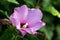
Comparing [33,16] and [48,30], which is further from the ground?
[33,16]

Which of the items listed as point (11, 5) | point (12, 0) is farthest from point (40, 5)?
point (12, 0)

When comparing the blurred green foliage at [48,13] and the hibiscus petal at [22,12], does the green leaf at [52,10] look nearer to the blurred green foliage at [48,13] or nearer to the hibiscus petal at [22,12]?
the blurred green foliage at [48,13]

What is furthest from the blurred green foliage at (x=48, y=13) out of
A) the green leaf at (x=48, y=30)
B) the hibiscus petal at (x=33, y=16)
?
the hibiscus petal at (x=33, y=16)

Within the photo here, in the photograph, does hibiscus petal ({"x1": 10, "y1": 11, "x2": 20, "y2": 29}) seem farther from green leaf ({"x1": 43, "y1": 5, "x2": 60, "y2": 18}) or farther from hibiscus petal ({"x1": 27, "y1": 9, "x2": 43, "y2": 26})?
green leaf ({"x1": 43, "y1": 5, "x2": 60, "y2": 18})

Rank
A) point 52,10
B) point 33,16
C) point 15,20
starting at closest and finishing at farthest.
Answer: point 15,20 → point 33,16 → point 52,10

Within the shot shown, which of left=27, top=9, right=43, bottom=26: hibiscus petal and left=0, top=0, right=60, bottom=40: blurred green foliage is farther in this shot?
left=0, top=0, right=60, bottom=40: blurred green foliage

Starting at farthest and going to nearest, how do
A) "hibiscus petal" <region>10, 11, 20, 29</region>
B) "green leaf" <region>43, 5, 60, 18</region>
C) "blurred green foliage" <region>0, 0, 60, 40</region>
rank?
"green leaf" <region>43, 5, 60, 18</region> < "blurred green foliage" <region>0, 0, 60, 40</region> < "hibiscus petal" <region>10, 11, 20, 29</region>

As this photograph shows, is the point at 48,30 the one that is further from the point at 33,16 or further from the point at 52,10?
the point at 33,16

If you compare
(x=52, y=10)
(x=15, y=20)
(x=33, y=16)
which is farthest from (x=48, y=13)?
(x=15, y=20)

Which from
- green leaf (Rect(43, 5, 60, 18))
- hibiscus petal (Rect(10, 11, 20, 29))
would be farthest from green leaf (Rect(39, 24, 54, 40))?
hibiscus petal (Rect(10, 11, 20, 29))
